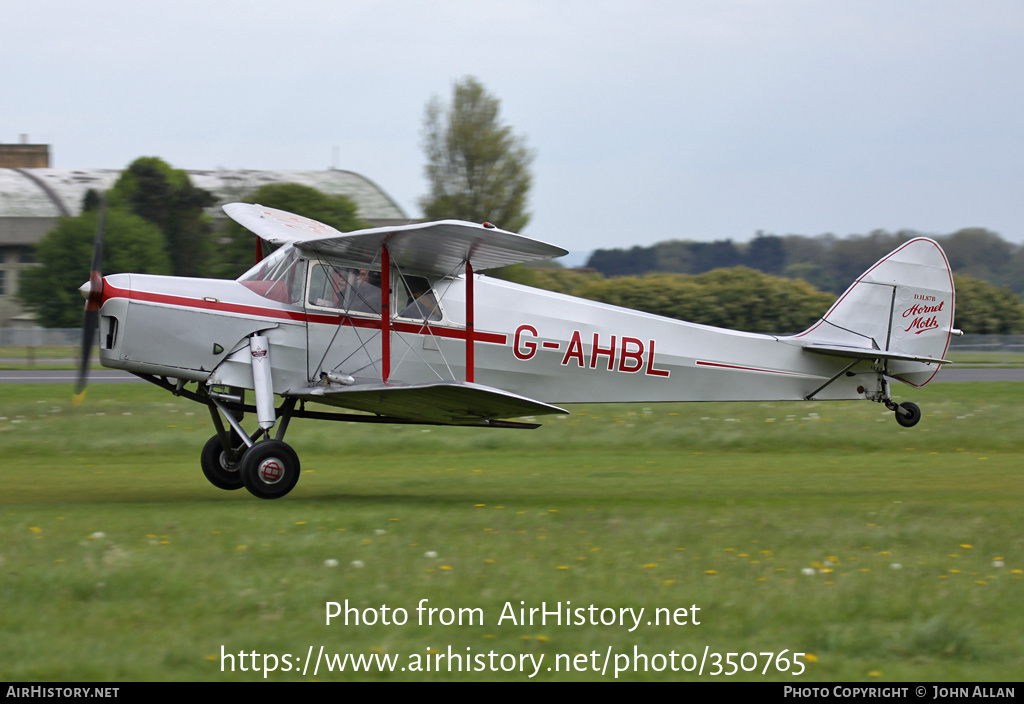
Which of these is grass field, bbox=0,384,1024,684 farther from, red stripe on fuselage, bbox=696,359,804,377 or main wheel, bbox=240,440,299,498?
red stripe on fuselage, bbox=696,359,804,377

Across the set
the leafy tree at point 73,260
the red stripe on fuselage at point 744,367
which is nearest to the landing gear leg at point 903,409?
the red stripe on fuselage at point 744,367

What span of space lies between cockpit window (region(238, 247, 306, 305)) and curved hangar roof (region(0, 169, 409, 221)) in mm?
49517

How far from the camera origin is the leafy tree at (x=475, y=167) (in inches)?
2237

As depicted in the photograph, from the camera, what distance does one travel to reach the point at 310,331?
10695 millimetres

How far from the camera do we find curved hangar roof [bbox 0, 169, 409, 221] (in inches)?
2452

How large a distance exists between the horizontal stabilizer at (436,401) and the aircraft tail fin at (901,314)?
4.31 metres

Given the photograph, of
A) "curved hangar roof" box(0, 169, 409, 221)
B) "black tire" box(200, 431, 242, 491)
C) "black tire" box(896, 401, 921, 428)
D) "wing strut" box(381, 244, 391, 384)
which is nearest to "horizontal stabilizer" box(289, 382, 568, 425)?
"wing strut" box(381, 244, 391, 384)

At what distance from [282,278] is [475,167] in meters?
48.0

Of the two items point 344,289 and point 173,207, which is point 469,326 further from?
point 173,207

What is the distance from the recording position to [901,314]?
40.9 ft

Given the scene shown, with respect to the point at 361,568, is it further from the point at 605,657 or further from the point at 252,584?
the point at 605,657

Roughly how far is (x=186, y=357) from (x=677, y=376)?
18.2ft

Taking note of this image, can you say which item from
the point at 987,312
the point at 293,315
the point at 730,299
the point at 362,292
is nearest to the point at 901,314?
the point at 362,292

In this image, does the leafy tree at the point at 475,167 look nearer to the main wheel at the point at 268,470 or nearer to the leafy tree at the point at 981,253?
the leafy tree at the point at 981,253
